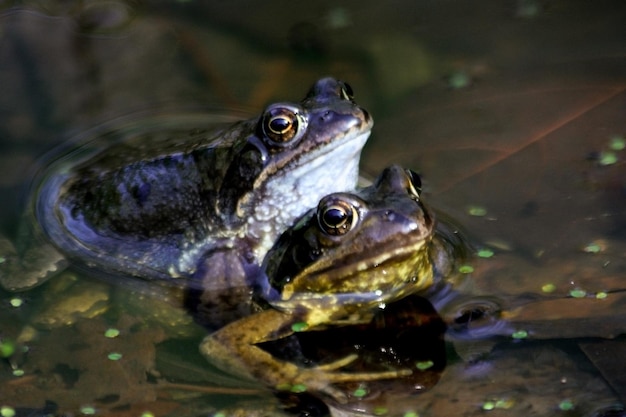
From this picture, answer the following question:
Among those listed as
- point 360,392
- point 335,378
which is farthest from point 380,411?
point 335,378

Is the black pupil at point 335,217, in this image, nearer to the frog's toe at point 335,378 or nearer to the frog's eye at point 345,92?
the frog's toe at point 335,378

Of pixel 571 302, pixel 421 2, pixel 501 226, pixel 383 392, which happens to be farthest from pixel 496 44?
pixel 383 392

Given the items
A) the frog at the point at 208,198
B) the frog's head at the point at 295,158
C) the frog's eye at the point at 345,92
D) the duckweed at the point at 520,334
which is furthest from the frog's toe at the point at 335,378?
the frog's eye at the point at 345,92

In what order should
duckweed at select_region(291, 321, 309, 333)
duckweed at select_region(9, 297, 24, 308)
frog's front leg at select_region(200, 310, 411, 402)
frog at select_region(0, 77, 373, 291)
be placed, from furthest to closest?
duckweed at select_region(9, 297, 24, 308), frog at select_region(0, 77, 373, 291), duckweed at select_region(291, 321, 309, 333), frog's front leg at select_region(200, 310, 411, 402)

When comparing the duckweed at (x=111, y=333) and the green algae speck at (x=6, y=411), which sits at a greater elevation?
the duckweed at (x=111, y=333)

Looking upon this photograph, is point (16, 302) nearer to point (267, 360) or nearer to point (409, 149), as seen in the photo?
point (267, 360)

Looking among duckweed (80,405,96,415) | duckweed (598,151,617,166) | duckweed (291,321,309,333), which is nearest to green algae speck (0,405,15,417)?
duckweed (80,405,96,415)

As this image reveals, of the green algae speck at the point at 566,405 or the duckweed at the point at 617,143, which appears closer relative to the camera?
the green algae speck at the point at 566,405

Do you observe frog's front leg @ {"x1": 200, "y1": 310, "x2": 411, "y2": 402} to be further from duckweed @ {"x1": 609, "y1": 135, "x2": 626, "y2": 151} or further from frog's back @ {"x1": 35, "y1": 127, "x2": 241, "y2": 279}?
duckweed @ {"x1": 609, "y1": 135, "x2": 626, "y2": 151}
